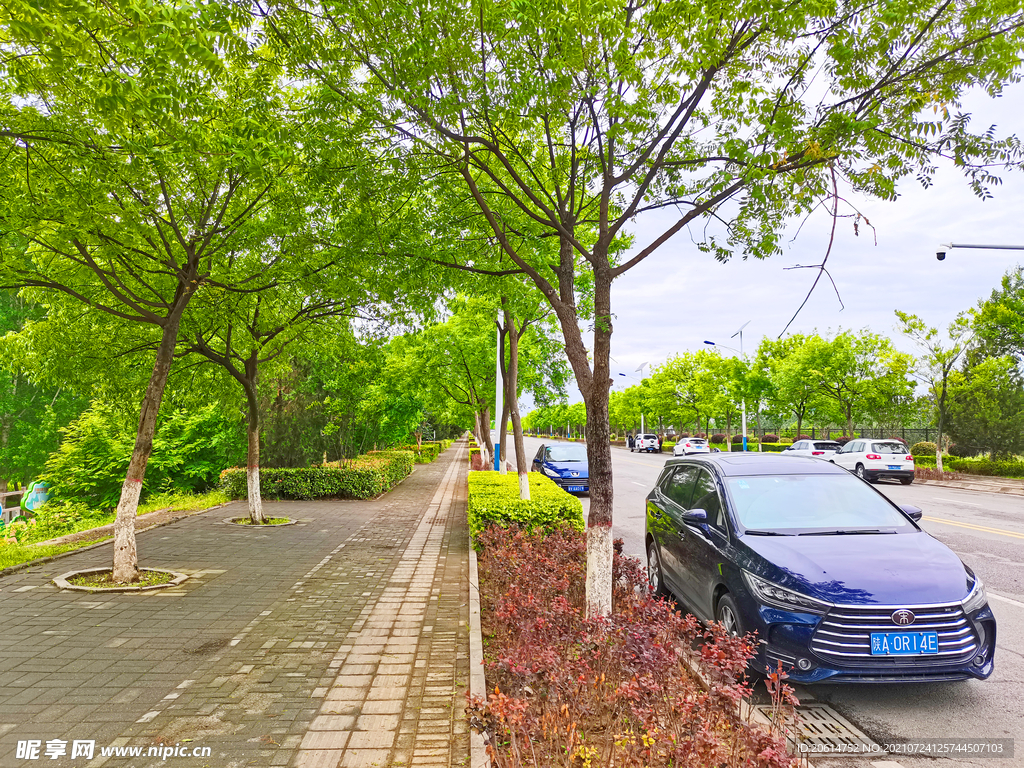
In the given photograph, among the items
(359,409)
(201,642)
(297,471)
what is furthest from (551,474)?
(201,642)

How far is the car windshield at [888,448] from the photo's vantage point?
22734mm

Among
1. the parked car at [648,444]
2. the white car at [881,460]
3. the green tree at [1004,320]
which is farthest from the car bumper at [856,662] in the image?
the parked car at [648,444]

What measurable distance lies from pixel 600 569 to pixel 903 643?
7.20 feet

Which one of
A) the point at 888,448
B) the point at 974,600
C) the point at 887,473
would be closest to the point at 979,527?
the point at 974,600

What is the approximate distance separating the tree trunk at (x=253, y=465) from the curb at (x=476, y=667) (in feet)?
22.4

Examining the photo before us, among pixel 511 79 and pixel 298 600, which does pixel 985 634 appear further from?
pixel 298 600

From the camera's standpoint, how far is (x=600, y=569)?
5.14 metres

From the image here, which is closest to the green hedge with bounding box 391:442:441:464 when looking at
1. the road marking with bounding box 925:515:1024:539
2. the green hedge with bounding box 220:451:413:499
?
the green hedge with bounding box 220:451:413:499

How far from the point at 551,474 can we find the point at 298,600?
38.3ft

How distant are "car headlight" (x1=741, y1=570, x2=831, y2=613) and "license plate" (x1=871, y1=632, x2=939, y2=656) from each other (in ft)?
1.15

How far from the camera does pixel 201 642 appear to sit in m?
5.44

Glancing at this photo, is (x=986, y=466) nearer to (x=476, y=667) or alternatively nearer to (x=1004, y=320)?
(x=1004, y=320)

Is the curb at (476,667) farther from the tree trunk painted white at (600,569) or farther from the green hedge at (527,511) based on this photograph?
Answer: the green hedge at (527,511)

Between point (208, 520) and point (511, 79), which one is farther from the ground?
point (511, 79)
